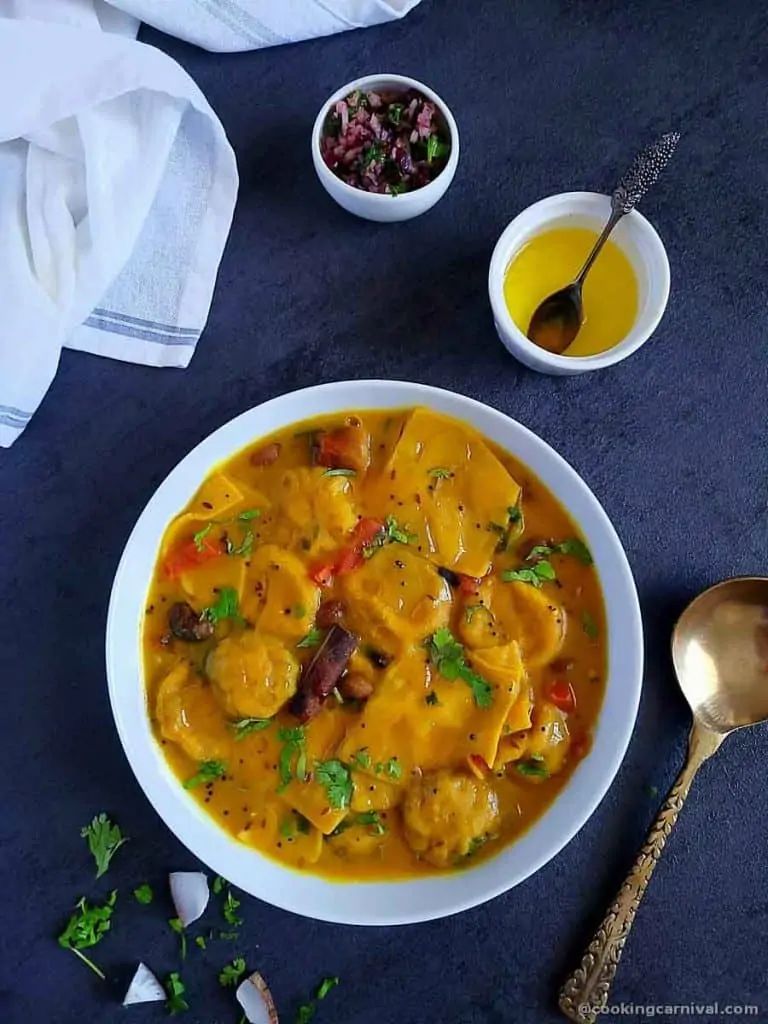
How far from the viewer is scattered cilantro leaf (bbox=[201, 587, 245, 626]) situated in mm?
3125

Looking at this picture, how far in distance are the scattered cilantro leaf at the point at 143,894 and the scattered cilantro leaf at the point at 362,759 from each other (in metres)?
0.83

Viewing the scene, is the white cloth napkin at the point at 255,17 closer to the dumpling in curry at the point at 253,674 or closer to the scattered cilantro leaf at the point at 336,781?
the dumpling in curry at the point at 253,674

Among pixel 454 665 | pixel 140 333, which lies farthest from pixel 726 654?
pixel 140 333

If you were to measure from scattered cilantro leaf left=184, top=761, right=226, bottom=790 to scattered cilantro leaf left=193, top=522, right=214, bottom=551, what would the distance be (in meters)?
0.64

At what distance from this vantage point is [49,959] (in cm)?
333

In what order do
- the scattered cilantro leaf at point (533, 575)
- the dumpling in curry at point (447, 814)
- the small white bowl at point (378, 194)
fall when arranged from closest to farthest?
the dumpling in curry at point (447, 814) < the scattered cilantro leaf at point (533, 575) < the small white bowl at point (378, 194)

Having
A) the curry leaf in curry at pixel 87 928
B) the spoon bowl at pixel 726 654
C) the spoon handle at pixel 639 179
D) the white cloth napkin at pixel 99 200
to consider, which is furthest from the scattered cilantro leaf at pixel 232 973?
the spoon handle at pixel 639 179

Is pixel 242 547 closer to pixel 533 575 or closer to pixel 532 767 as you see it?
pixel 533 575

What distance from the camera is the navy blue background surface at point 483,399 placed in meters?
3.33

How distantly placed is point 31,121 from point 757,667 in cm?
279

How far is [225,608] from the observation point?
312cm

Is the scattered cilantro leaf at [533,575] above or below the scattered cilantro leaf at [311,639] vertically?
above

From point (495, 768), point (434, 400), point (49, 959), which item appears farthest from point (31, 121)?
point (49, 959)

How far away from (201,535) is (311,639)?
45 cm
